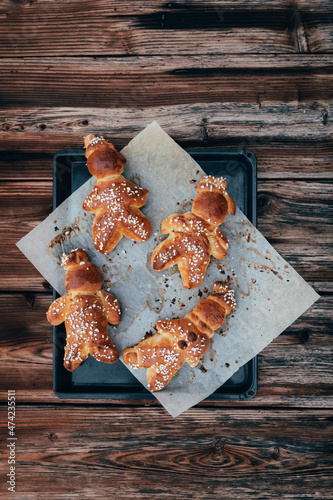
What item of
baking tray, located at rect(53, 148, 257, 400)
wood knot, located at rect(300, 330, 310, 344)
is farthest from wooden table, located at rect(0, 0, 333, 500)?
baking tray, located at rect(53, 148, 257, 400)

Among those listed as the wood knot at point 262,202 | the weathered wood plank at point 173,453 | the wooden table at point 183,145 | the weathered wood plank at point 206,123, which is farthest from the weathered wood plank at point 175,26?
the weathered wood plank at point 173,453

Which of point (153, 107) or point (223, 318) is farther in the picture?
point (153, 107)

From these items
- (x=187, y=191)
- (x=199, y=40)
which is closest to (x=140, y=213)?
(x=187, y=191)

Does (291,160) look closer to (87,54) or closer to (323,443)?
(87,54)

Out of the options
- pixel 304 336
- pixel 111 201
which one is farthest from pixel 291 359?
pixel 111 201

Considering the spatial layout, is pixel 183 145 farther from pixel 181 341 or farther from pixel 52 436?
pixel 52 436
